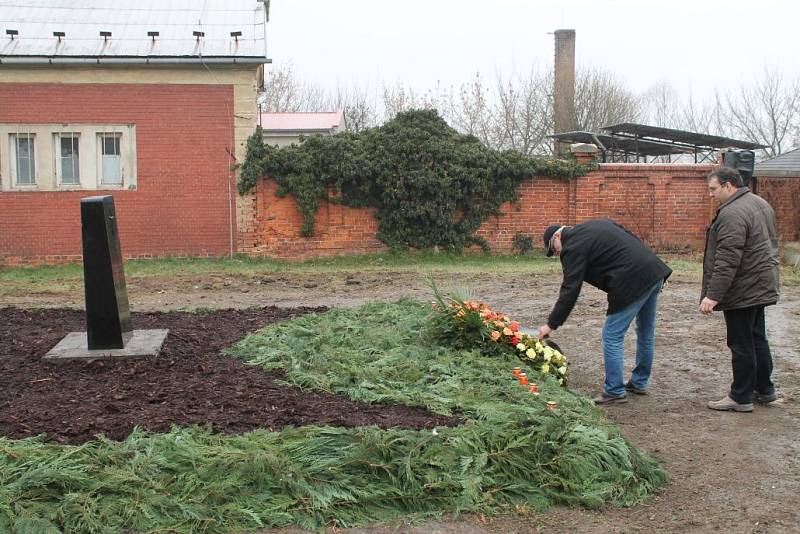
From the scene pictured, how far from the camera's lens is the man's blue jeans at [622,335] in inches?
262

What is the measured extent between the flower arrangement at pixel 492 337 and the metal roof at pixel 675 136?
52.3 feet

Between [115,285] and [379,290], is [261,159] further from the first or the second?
[115,285]

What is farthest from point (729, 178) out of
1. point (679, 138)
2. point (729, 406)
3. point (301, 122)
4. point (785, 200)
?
point (301, 122)

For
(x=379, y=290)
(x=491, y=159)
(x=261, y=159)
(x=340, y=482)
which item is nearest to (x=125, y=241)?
(x=261, y=159)

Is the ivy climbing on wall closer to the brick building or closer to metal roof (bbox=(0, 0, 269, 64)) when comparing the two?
the brick building

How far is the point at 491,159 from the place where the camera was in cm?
1962

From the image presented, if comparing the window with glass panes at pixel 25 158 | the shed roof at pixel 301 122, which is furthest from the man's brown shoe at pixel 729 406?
the shed roof at pixel 301 122

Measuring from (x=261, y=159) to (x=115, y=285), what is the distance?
38.4 feet

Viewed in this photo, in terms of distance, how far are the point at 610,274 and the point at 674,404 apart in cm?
128

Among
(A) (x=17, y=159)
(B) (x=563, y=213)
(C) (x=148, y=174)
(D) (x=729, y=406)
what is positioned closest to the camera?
(D) (x=729, y=406)

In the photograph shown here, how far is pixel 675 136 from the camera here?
23.5 meters

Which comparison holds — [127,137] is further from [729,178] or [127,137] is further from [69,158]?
[729,178]

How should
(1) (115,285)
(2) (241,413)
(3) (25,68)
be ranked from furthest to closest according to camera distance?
(3) (25,68), (1) (115,285), (2) (241,413)

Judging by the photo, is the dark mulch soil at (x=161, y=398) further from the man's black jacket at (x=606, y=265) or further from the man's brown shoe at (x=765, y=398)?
the man's brown shoe at (x=765, y=398)
